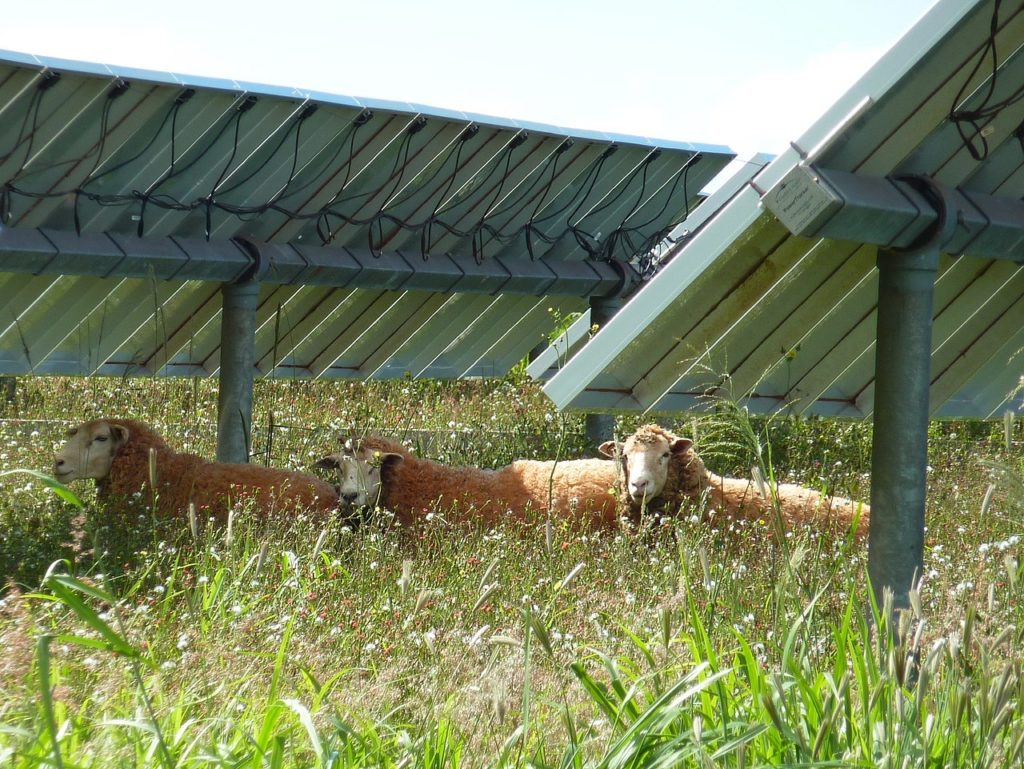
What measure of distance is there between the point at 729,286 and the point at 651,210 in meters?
7.26

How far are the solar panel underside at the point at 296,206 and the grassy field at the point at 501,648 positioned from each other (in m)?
2.26

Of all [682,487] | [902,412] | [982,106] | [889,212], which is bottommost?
[902,412]

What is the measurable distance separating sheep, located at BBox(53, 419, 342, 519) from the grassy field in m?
0.22

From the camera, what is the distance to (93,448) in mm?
8164

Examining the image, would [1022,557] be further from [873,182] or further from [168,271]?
[168,271]

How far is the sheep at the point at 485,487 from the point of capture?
791 cm

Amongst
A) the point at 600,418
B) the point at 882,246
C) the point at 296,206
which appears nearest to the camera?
the point at 882,246

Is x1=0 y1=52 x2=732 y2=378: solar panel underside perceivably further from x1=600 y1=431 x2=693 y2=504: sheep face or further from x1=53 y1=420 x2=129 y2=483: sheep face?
x1=600 y1=431 x2=693 y2=504: sheep face

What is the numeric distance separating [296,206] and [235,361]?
4.25 feet

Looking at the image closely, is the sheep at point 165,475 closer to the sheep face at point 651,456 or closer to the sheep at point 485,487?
the sheep at point 485,487

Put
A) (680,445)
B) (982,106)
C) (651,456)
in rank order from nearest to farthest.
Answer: (982,106), (651,456), (680,445)

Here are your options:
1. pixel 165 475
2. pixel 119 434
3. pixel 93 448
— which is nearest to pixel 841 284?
pixel 165 475

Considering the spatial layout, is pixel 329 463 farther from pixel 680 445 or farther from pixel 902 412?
pixel 902 412

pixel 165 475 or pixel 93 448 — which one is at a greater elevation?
pixel 93 448
